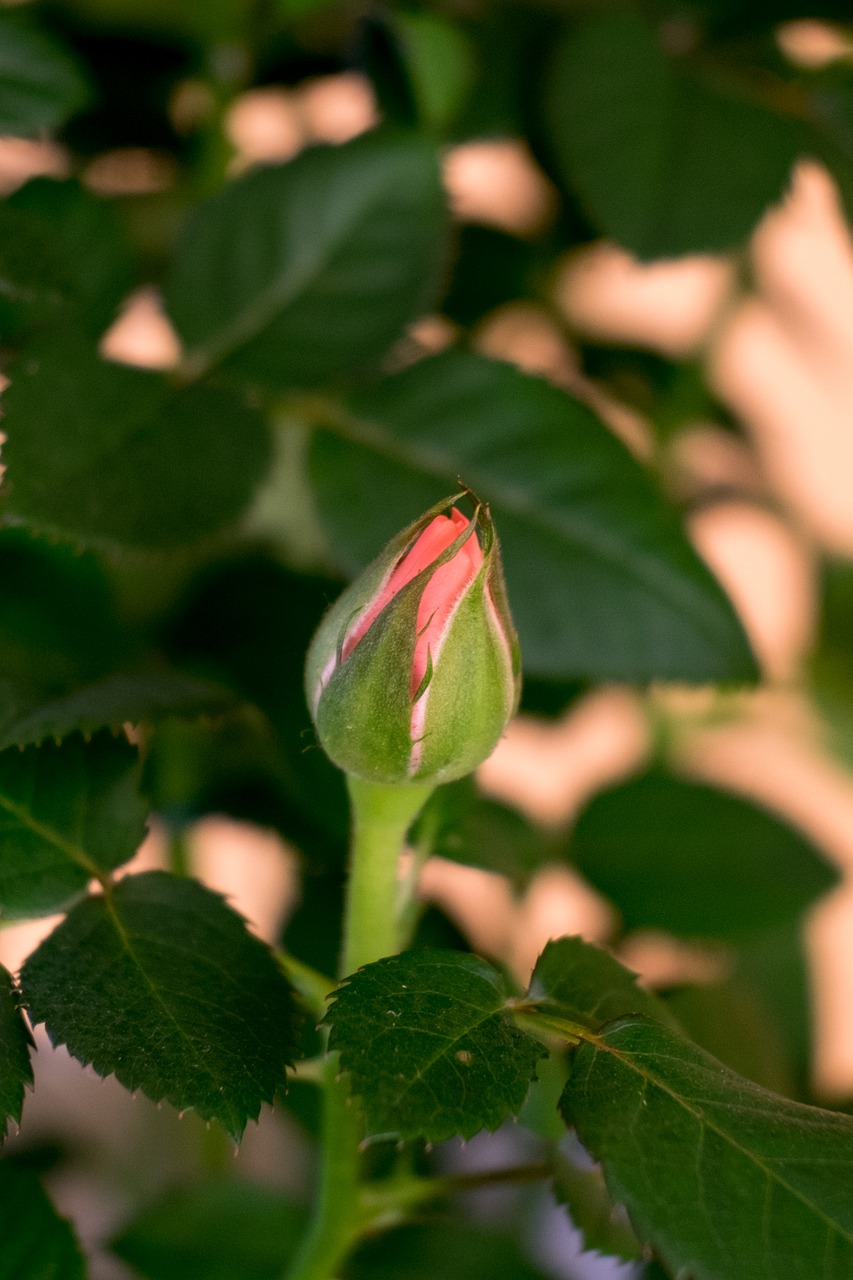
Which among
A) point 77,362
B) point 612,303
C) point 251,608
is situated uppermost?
point 77,362

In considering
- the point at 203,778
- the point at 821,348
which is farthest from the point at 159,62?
the point at 821,348

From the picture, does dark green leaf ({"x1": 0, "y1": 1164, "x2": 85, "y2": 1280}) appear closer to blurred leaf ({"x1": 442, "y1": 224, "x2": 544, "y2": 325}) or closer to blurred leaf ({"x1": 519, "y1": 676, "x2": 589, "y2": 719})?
blurred leaf ({"x1": 519, "y1": 676, "x2": 589, "y2": 719})

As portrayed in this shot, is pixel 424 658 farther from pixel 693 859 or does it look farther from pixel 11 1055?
pixel 693 859

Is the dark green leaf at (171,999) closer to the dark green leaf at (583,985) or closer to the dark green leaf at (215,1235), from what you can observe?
the dark green leaf at (583,985)

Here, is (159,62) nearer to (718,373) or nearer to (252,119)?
(252,119)

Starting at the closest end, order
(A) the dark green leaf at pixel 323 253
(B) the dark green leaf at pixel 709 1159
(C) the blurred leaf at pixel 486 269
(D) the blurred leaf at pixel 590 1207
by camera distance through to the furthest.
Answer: (B) the dark green leaf at pixel 709 1159, (D) the blurred leaf at pixel 590 1207, (A) the dark green leaf at pixel 323 253, (C) the blurred leaf at pixel 486 269

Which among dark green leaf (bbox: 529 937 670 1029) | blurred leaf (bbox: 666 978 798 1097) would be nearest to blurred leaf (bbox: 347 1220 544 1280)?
blurred leaf (bbox: 666 978 798 1097)

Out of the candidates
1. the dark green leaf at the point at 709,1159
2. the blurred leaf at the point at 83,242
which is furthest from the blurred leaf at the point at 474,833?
the blurred leaf at the point at 83,242
